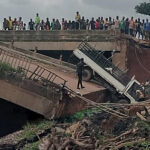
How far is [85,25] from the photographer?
104 ft

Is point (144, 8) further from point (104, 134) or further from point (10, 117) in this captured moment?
point (104, 134)

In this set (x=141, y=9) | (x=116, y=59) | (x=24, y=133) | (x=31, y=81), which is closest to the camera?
(x=24, y=133)

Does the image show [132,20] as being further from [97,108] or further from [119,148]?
[119,148]

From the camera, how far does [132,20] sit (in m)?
31.4

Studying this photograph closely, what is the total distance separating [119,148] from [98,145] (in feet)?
2.02

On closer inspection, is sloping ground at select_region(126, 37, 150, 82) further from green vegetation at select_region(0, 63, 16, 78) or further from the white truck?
green vegetation at select_region(0, 63, 16, 78)

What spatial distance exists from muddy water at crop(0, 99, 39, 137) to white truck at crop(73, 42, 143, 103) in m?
6.08

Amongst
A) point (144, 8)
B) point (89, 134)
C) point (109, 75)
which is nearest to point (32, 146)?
point (89, 134)

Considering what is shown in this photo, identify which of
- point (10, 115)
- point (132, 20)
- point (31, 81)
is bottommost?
point (10, 115)

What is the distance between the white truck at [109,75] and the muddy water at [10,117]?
6.08 m

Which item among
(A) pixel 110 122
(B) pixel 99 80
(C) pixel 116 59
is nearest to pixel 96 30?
(C) pixel 116 59

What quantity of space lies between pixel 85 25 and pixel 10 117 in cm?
1211

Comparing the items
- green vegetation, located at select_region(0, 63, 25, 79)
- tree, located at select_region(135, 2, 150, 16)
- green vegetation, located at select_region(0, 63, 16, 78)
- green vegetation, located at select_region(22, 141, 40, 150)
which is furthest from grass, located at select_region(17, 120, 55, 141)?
tree, located at select_region(135, 2, 150, 16)

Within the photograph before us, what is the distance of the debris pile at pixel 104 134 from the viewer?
47.9ft
